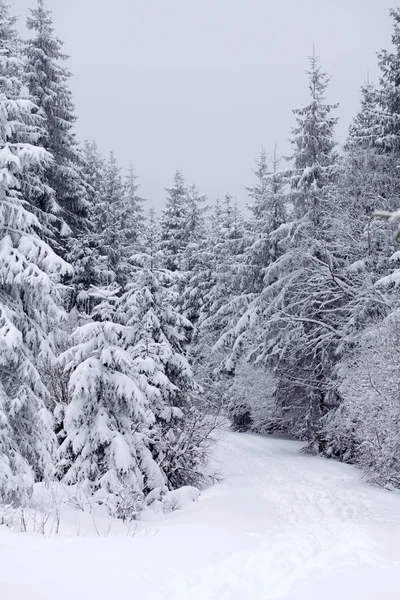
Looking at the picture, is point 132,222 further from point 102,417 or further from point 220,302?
point 102,417

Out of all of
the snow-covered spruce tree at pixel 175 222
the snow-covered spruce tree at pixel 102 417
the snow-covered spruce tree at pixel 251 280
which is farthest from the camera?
the snow-covered spruce tree at pixel 175 222

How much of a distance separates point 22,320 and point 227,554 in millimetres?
6178

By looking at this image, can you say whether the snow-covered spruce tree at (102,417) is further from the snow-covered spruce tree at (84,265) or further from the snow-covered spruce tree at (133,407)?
the snow-covered spruce tree at (84,265)

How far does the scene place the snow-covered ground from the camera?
454cm

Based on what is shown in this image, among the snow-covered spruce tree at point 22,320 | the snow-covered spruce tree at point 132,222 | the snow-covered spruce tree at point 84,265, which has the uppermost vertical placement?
the snow-covered spruce tree at point 132,222

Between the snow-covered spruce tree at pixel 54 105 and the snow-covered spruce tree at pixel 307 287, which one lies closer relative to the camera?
the snow-covered spruce tree at pixel 307 287

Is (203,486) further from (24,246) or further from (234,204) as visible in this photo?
(234,204)

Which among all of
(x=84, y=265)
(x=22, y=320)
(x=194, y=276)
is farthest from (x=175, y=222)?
(x=22, y=320)

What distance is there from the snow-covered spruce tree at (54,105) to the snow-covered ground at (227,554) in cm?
1688

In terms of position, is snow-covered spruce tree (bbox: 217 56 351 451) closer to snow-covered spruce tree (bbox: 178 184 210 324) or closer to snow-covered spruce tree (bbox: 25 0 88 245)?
snow-covered spruce tree (bbox: 178 184 210 324)

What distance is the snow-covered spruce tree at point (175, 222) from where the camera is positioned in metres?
35.1

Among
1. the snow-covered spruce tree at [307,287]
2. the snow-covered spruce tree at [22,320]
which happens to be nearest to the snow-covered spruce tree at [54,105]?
the snow-covered spruce tree at [307,287]

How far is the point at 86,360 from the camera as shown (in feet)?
34.0

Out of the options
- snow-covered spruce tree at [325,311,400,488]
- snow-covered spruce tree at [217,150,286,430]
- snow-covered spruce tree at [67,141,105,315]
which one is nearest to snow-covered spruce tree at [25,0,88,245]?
snow-covered spruce tree at [67,141,105,315]
